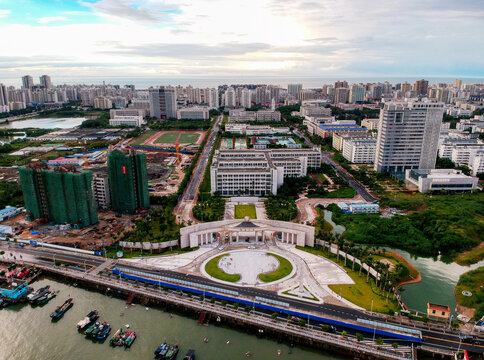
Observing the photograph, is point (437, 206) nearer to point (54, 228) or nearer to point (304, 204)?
point (304, 204)

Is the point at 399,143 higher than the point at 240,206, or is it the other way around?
the point at 399,143

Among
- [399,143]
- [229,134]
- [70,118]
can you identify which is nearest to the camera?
[399,143]

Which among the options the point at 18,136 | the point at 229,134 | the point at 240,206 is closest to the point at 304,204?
the point at 240,206

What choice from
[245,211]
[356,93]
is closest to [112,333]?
[245,211]

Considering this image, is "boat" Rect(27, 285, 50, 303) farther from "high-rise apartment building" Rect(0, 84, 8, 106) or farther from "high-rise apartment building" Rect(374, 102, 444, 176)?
"high-rise apartment building" Rect(0, 84, 8, 106)

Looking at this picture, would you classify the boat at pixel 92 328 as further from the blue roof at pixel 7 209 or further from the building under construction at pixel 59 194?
the blue roof at pixel 7 209

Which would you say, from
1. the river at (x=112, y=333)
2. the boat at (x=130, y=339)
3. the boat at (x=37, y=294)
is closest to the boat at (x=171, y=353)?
the river at (x=112, y=333)
